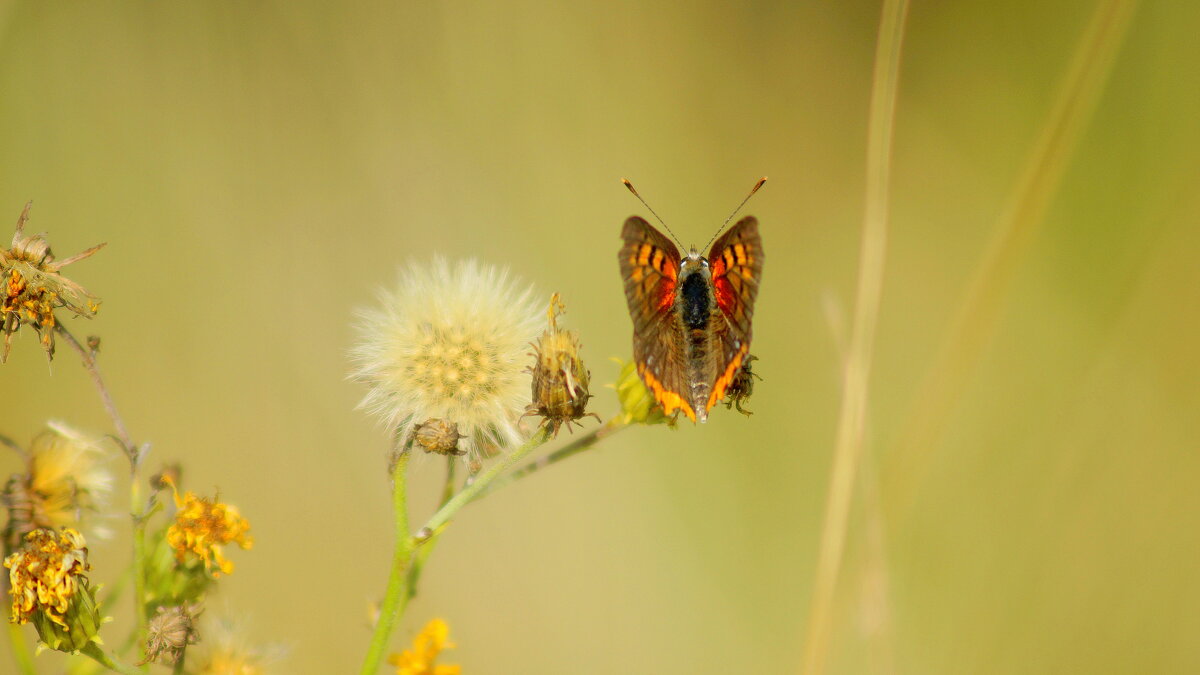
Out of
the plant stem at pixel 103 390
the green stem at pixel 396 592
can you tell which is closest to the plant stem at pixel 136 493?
the plant stem at pixel 103 390

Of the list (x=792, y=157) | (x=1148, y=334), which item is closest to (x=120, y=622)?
(x=792, y=157)

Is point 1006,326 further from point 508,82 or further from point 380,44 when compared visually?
point 380,44

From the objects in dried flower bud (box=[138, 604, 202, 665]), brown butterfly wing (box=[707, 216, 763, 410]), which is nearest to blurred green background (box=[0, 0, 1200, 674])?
brown butterfly wing (box=[707, 216, 763, 410])

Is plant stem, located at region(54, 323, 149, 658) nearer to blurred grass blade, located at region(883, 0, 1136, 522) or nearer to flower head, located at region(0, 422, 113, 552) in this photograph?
flower head, located at region(0, 422, 113, 552)

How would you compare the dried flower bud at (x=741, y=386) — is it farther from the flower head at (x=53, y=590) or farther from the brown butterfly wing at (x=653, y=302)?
the flower head at (x=53, y=590)

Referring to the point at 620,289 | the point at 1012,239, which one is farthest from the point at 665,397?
the point at 620,289

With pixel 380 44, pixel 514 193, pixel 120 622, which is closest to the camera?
pixel 120 622
